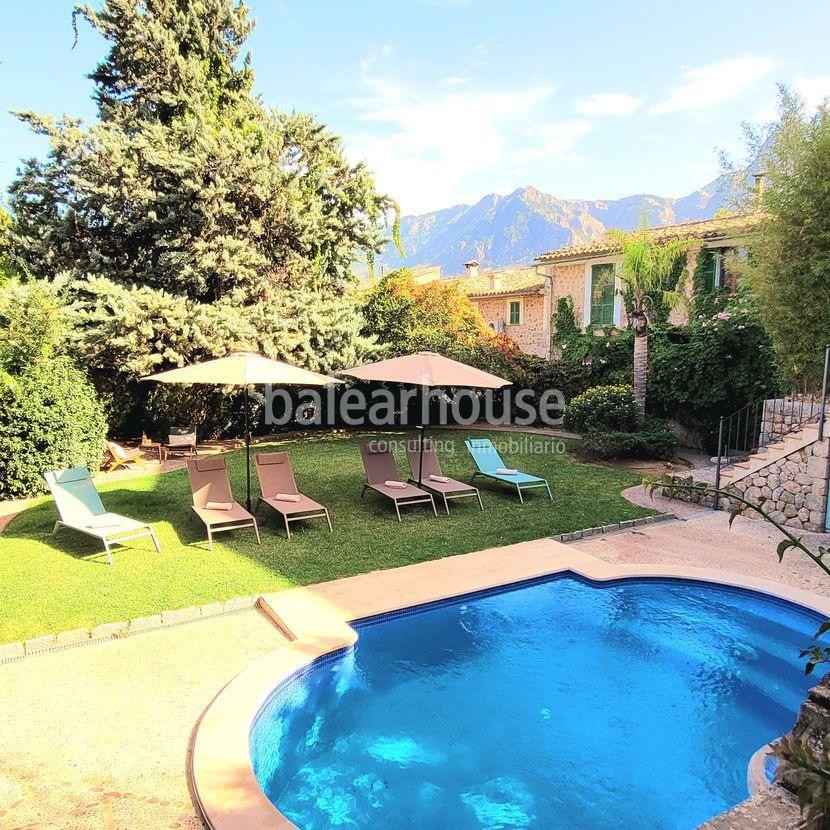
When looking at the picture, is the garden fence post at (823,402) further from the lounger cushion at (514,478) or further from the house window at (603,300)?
the house window at (603,300)

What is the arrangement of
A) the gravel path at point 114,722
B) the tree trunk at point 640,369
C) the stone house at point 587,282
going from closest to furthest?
the gravel path at point 114,722
the tree trunk at point 640,369
the stone house at point 587,282

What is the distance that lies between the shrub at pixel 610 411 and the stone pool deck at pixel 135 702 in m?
7.38

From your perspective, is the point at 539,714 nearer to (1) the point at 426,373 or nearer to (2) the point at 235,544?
(2) the point at 235,544

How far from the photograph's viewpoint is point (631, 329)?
19.6 metres

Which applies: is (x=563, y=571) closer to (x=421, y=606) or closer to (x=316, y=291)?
(x=421, y=606)

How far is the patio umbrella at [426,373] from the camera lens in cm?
1011

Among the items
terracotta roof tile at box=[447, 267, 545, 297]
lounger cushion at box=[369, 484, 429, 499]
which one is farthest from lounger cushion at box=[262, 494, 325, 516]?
terracotta roof tile at box=[447, 267, 545, 297]

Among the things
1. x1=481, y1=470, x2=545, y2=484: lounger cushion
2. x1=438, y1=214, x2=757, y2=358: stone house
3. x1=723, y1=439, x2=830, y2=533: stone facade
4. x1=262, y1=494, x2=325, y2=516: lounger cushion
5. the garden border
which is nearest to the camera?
the garden border

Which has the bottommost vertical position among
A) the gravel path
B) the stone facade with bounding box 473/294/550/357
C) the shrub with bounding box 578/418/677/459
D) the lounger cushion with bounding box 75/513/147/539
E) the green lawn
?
the gravel path

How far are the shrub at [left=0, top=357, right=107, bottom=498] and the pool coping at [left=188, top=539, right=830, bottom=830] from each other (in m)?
7.09

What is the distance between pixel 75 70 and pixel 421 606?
63.5ft

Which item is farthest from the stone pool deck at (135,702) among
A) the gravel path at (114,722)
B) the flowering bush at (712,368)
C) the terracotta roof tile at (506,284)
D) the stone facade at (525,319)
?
the terracotta roof tile at (506,284)

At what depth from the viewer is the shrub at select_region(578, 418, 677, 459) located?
14.9 metres

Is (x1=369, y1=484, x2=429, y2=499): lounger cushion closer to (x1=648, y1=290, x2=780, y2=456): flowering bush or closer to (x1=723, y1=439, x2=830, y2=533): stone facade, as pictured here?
(x1=723, y1=439, x2=830, y2=533): stone facade
